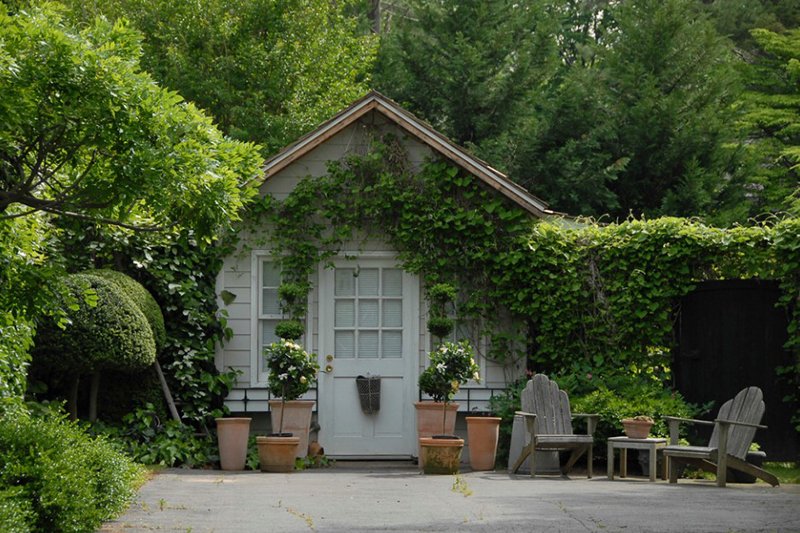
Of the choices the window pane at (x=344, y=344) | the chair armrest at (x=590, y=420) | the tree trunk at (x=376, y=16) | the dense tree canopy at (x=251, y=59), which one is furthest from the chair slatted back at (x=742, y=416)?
the tree trunk at (x=376, y=16)

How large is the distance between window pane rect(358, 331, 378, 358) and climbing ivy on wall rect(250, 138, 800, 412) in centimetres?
92

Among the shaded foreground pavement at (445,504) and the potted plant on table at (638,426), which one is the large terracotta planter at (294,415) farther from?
the potted plant on table at (638,426)

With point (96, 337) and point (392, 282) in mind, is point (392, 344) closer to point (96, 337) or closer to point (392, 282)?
point (392, 282)

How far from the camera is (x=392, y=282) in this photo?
14312 millimetres

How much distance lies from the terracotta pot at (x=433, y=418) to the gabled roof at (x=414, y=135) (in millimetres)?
2647

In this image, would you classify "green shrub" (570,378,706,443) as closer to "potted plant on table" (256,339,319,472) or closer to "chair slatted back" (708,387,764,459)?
"chair slatted back" (708,387,764,459)

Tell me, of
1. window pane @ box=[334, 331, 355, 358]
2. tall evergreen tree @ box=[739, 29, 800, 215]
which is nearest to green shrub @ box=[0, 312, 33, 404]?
window pane @ box=[334, 331, 355, 358]

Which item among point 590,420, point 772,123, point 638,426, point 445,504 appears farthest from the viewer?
point 772,123

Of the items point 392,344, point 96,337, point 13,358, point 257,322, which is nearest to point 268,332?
point 257,322

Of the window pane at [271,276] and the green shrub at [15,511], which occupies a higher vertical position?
the window pane at [271,276]

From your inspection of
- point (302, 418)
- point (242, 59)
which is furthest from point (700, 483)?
point (242, 59)

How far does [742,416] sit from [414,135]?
16.9 ft

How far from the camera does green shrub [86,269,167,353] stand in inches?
495

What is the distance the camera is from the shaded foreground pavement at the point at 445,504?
754 centimetres
